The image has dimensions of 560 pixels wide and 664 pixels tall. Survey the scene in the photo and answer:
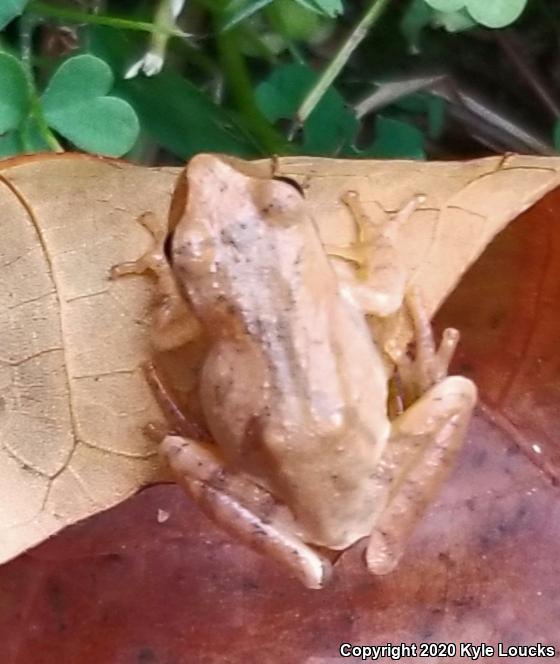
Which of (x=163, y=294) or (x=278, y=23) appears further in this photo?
(x=278, y=23)

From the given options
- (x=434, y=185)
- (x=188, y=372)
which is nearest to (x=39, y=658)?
(x=188, y=372)

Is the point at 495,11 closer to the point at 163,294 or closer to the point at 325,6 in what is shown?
the point at 325,6

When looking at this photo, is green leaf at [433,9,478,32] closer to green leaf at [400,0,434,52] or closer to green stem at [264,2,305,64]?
green leaf at [400,0,434,52]

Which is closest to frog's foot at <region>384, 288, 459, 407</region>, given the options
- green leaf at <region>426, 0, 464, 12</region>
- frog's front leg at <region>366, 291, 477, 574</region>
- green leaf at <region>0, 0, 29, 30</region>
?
frog's front leg at <region>366, 291, 477, 574</region>

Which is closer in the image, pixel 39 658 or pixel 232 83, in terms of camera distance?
pixel 39 658

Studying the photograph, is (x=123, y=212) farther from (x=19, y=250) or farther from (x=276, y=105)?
(x=276, y=105)

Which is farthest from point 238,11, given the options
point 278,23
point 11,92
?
point 11,92
